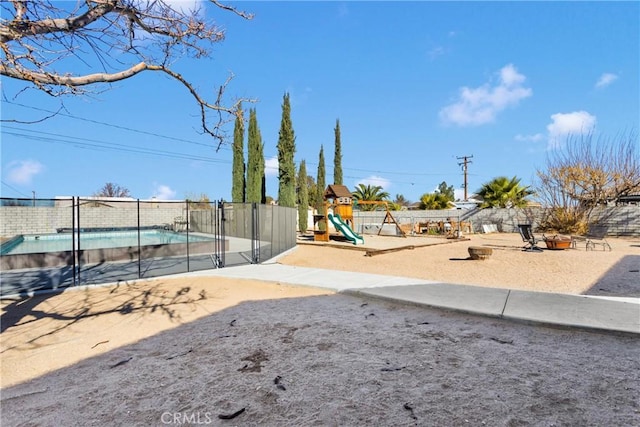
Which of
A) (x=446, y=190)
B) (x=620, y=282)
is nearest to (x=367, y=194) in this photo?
(x=620, y=282)

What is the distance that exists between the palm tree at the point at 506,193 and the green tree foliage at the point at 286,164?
16.5m

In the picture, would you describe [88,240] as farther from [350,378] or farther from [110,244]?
[350,378]

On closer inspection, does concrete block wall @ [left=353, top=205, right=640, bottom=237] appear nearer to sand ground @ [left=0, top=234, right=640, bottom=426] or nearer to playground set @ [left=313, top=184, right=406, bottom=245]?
playground set @ [left=313, top=184, right=406, bottom=245]

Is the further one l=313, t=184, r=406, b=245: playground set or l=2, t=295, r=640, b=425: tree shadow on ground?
l=313, t=184, r=406, b=245: playground set

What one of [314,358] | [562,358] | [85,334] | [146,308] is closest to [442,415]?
[314,358]

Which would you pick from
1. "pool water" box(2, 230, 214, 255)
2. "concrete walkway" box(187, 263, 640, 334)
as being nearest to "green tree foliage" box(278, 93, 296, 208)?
"pool water" box(2, 230, 214, 255)

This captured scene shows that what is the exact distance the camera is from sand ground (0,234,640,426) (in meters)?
2.64

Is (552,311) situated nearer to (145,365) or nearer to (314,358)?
(314,358)

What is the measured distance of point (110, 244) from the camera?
54.1 ft

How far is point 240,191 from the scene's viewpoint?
84.9ft

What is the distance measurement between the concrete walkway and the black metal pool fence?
137 inches

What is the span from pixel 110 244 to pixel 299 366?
16.2m

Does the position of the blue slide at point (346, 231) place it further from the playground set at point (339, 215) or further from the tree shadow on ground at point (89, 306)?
the tree shadow on ground at point (89, 306)

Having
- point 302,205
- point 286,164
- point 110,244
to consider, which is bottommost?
point 110,244
